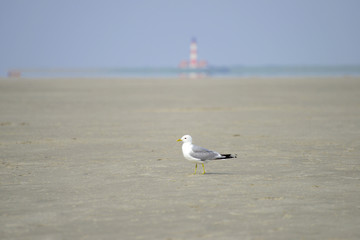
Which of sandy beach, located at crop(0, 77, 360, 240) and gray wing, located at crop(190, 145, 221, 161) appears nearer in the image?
sandy beach, located at crop(0, 77, 360, 240)

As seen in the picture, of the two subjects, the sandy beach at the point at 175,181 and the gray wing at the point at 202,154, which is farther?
the gray wing at the point at 202,154

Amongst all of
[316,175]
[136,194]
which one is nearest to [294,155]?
[316,175]

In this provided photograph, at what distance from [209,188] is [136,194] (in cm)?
109

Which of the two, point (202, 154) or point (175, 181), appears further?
point (202, 154)

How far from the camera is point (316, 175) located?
29.5 ft

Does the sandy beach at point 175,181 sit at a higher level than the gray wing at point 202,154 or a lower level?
lower

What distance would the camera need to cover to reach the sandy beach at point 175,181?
613 cm

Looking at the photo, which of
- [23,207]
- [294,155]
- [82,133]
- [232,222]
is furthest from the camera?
[82,133]

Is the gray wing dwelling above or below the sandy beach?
above

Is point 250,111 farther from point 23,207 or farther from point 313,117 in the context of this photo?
point 23,207

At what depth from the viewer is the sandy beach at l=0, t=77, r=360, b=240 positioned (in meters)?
6.13

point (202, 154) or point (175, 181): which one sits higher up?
point (202, 154)

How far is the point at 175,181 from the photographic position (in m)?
8.56

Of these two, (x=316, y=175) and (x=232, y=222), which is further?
(x=316, y=175)
